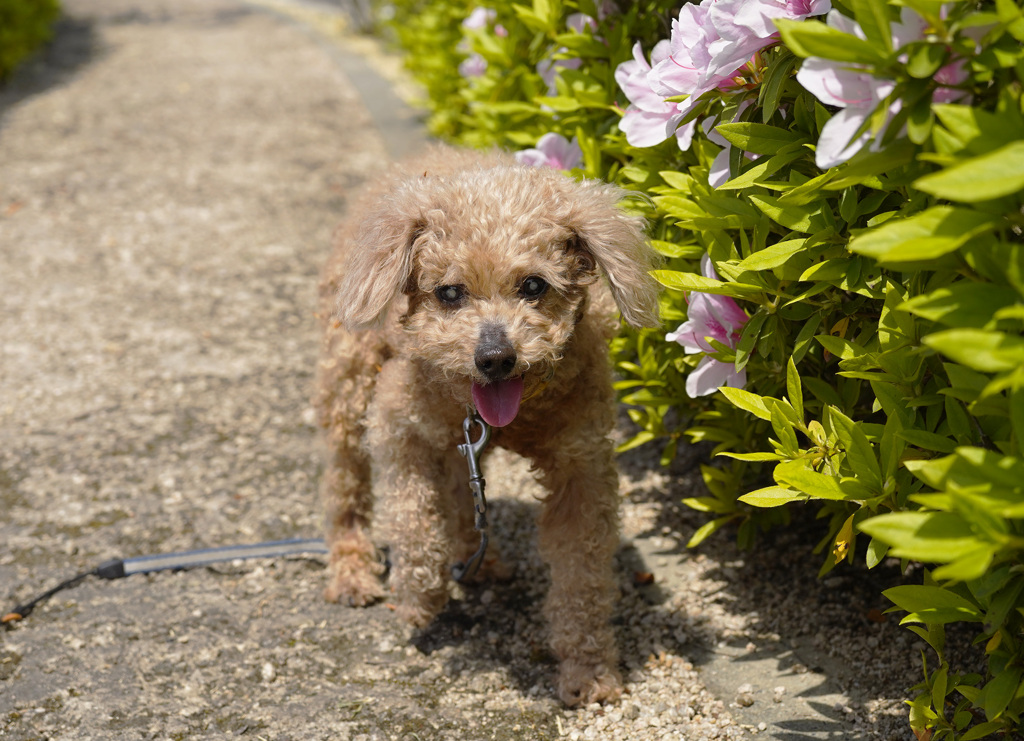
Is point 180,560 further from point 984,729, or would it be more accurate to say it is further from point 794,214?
point 984,729

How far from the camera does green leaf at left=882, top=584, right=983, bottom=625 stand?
1.95m

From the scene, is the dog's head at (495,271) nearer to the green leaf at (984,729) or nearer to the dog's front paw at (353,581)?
the dog's front paw at (353,581)

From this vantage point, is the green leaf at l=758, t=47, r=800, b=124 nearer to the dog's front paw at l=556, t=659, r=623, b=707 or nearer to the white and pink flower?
the white and pink flower

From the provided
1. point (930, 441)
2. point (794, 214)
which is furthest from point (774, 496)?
point (794, 214)

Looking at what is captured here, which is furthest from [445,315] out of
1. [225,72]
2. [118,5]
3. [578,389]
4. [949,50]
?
[118,5]

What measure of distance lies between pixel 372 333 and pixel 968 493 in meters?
2.13

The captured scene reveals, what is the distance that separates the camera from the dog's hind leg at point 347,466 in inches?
129

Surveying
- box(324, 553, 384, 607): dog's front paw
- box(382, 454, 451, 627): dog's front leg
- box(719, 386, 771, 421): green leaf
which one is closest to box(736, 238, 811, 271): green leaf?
box(719, 386, 771, 421): green leaf

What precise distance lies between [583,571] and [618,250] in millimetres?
1033

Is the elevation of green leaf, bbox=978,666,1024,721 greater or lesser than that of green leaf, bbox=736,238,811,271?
lesser

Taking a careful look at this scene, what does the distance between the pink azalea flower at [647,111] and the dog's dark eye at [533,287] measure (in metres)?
0.51

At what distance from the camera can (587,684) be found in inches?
109

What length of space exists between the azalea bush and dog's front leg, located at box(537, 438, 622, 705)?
0.46 metres

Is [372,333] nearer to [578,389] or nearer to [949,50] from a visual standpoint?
[578,389]
